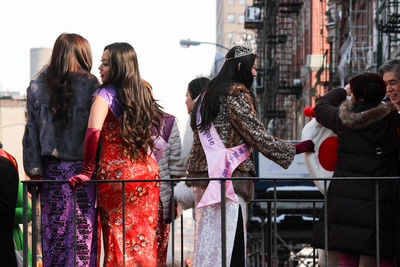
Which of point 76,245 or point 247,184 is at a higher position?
point 247,184

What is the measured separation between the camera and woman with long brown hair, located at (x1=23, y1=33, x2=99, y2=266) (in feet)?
21.4

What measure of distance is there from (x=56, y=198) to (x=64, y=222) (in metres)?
0.18

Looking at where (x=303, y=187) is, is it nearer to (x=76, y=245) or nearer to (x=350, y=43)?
(x=350, y=43)

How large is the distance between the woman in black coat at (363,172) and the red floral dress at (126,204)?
50.6 inches

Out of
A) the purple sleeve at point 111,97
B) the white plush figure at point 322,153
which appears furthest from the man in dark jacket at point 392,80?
the purple sleeve at point 111,97

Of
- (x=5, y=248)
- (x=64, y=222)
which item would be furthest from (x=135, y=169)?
(x=5, y=248)

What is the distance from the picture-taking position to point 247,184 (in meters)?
6.59

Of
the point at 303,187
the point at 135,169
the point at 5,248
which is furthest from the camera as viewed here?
the point at 303,187

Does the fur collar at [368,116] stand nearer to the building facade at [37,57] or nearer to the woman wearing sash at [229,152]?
the woman wearing sash at [229,152]

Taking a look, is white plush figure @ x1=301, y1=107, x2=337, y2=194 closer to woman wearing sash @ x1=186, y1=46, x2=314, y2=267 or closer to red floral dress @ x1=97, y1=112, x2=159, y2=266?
woman wearing sash @ x1=186, y1=46, x2=314, y2=267

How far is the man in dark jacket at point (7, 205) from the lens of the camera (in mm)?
6102

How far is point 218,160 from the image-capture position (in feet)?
21.7

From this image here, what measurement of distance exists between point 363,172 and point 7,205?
8.58 feet

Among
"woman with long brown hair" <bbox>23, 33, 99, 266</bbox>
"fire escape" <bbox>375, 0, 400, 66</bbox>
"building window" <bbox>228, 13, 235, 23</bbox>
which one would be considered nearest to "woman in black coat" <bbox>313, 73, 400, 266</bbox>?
"woman with long brown hair" <bbox>23, 33, 99, 266</bbox>
